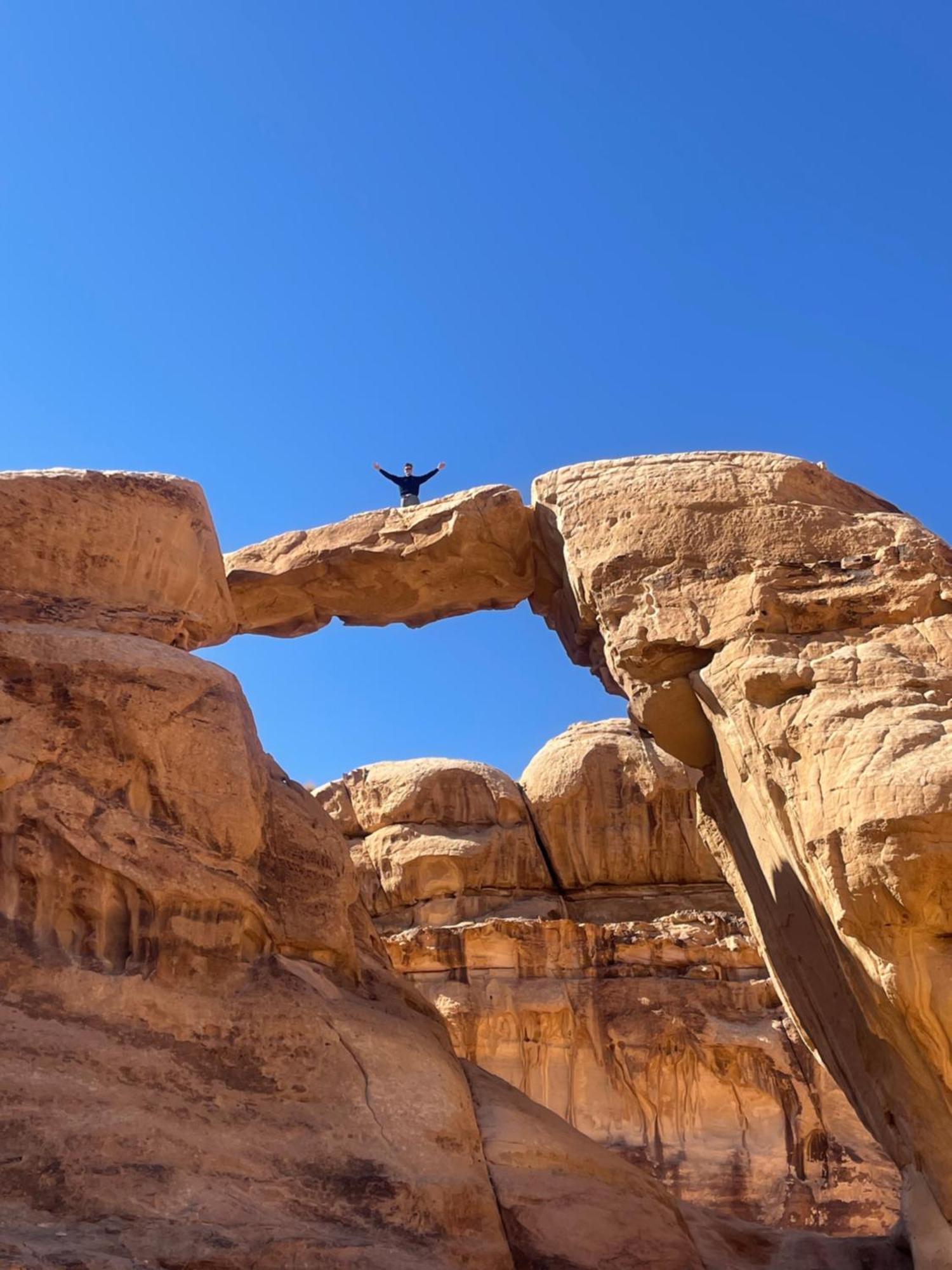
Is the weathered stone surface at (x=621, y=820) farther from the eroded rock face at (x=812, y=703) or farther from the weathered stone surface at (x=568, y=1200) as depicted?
the weathered stone surface at (x=568, y=1200)

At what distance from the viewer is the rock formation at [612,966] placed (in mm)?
15586

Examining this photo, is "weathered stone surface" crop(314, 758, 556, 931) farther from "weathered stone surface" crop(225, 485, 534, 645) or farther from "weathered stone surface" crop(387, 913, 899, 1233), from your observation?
"weathered stone surface" crop(225, 485, 534, 645)

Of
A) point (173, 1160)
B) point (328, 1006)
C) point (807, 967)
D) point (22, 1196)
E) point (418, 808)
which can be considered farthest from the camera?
point (418, 808)

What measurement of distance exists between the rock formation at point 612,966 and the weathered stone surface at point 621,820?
0.09 ft

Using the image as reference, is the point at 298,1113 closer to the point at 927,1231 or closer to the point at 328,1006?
the point at 328,1006

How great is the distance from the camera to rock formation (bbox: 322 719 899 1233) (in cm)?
1559

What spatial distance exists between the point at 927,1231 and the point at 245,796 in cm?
465

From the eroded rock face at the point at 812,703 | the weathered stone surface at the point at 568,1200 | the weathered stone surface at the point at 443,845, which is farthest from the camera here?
the weathered stone surface at the point at 443,845

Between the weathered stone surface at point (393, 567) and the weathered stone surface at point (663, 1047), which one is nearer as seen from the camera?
the weathered stone surface at point (393, 567)

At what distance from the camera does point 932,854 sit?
6.73m

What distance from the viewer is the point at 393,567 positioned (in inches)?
432

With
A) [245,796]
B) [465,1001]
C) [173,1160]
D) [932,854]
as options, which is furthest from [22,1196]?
[465,1001]

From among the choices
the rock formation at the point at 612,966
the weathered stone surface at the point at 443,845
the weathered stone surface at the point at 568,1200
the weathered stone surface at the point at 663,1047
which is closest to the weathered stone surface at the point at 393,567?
the weathered stone surface at the point at 568,1200

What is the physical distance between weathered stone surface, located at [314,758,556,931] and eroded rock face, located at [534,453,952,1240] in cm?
885
